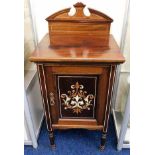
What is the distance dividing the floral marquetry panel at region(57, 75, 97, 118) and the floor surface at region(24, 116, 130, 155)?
35cm

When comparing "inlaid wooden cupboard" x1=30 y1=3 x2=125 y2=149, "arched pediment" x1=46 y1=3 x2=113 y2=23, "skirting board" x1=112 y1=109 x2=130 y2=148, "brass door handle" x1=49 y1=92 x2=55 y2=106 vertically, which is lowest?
"skirting board" x1=112 y1=109 x2=130 y2=148

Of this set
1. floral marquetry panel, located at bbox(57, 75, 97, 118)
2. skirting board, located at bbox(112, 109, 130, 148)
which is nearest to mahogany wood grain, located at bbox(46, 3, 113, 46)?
floral marquetry panel, located at bbox(57, 75, 97, 118)

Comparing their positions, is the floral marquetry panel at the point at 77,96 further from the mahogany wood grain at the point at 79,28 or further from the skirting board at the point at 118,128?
the skirting board at the point at 118,128

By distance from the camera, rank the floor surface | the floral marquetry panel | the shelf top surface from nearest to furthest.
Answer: the shelf top surface, the floral marquetry panel, the floor surface

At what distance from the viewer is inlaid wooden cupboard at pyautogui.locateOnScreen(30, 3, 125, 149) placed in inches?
37.5

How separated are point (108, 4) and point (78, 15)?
0.33m

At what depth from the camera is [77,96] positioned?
108 cm

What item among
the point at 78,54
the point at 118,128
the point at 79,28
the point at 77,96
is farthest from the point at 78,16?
the point at 118,128

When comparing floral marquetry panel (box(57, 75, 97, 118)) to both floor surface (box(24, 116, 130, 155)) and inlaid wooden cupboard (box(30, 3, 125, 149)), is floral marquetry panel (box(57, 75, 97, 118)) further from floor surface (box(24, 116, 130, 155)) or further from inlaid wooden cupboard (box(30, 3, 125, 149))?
floor surface (box(24, 116, 130, 155))

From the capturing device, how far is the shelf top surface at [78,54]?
923 millimetres
